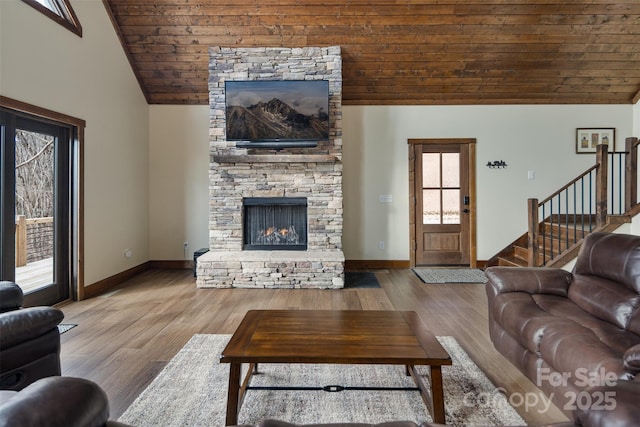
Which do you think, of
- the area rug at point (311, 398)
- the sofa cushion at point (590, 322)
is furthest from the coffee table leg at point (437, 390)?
the sofa cushion at point (590, 322)

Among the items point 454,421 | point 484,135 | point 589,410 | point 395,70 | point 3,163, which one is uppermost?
point 395,70

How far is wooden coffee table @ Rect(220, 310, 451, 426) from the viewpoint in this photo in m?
1.57

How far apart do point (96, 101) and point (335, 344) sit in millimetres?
4273

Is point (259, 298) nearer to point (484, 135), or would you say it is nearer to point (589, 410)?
point (589, 410)

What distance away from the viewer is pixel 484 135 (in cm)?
552

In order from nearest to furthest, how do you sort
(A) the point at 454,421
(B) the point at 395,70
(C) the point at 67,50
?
(A) the point at 454,421
(C) the point at 67,50
(B) the point at 395,70

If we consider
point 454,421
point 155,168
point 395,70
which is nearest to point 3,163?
point 155,168

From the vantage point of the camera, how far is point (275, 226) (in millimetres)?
5070

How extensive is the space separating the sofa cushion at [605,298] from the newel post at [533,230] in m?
2.01

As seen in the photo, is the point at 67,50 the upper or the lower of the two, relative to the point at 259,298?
upper

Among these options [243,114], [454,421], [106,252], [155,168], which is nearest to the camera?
[454,421]

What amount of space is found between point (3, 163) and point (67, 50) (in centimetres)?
146

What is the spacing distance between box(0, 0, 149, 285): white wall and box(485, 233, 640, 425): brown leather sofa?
4.42m

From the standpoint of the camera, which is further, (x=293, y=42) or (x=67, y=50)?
(x=293, y=42)
